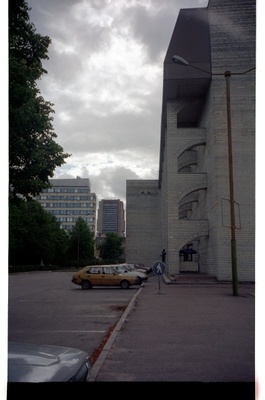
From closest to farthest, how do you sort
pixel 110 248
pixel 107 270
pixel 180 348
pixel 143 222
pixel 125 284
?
pixel 180 348, pixel 125 284, pixel 107 270, pixel 143 222, pixel 110 248


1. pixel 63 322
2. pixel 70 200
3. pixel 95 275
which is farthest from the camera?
pixel 70 200

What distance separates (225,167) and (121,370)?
22.8m

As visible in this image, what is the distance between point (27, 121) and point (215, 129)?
55.8 ft

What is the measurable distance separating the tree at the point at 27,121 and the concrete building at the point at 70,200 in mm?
133465

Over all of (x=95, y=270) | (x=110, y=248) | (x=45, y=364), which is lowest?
(x=110, y=248)

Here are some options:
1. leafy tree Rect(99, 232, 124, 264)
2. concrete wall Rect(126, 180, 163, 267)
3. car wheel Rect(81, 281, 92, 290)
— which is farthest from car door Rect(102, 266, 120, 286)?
leafy tree Rect(99, 232, 124, 264)

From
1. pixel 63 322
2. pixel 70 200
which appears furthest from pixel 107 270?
pixel 70 200

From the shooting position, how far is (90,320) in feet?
37.3

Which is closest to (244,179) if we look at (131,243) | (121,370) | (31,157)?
(31,157)

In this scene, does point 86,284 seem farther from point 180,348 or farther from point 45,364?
point 45,364

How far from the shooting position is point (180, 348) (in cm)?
696

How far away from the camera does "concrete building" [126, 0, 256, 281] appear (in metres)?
26.0

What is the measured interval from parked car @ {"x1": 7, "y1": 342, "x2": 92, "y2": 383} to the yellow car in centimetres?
2003

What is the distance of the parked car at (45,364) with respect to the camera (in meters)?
3.17
